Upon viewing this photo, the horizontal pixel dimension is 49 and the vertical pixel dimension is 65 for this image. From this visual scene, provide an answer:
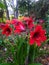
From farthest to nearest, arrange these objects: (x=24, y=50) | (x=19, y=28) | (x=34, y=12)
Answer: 1. (x=34, y=12)
2. (x=24, y=50)
3. (x=19, y=28)

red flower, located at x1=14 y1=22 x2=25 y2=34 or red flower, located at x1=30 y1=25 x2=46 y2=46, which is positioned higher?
red flower, located at x1=14 y1=22 x2=25 y2=34

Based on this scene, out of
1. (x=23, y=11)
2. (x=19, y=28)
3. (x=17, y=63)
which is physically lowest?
(x=23, y=11)

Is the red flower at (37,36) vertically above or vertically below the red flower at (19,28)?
below

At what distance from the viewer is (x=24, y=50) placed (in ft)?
7.41

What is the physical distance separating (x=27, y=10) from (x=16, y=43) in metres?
6.57

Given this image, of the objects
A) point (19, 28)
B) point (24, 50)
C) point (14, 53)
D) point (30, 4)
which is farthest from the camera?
point (30, 4)

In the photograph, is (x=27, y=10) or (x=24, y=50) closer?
(x=24, y=50)

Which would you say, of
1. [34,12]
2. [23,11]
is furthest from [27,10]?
[34,12]

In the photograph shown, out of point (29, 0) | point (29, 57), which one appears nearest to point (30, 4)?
point (29, 0)

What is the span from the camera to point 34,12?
8078 mm

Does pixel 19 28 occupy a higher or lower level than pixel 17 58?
higher

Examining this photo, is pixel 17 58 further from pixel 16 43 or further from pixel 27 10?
pixel 27 10

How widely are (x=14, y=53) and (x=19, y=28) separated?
19.3 inches

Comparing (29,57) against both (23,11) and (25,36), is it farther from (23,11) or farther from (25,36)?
(23,11)
